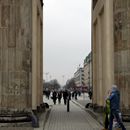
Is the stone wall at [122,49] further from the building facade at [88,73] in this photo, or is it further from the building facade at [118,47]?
the building facade at [88,73]

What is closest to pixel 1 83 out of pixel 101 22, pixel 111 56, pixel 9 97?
pixel 9 97

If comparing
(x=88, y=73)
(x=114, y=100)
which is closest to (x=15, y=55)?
(x=114, y=100)

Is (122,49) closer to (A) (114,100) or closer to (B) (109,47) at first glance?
(B) (109,47)

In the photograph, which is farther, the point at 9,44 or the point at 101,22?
the point at 101,22

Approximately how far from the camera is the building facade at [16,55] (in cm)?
1965

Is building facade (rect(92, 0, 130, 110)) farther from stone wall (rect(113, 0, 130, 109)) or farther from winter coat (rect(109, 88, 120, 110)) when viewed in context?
winter coat (rect(109, 88, 120, 110))

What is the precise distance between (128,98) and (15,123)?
532cm

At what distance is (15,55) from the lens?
19766 mm

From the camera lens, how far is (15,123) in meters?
19.0

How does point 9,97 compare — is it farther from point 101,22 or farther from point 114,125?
point 101,22

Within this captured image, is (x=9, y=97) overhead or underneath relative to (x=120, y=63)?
underneath

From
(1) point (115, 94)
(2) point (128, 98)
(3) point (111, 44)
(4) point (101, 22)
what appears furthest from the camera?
(4) point (101, 22)

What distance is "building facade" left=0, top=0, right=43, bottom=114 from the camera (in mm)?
19650

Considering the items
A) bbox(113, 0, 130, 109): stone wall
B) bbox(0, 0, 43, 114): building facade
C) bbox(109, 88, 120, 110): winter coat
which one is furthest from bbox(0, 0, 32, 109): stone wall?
bbox(109, 88, 120, 110): winter coat
